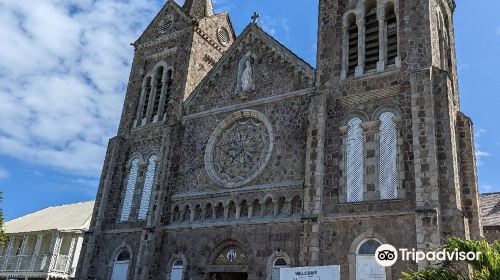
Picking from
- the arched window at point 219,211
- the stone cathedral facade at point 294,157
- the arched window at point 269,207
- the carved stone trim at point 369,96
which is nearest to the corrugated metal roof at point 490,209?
the stone cathedral facade at point 294,157

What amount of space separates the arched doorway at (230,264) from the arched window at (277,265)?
137 cm

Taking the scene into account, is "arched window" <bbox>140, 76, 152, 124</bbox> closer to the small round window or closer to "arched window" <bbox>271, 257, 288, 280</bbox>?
the small round window

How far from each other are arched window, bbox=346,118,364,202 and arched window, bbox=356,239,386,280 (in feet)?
5.58

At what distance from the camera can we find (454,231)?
15.6 m

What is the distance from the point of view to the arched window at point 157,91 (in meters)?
27.2

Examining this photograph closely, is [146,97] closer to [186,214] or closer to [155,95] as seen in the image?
[155,95]

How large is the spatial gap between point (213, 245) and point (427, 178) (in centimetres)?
906

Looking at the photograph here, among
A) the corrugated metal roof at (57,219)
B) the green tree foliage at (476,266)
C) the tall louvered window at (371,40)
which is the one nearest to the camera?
the green tree foliage at (476,266)

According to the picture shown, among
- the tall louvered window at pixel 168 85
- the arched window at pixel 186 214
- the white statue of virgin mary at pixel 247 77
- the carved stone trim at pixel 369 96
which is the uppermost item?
the tall louvered window at pixel 168 85

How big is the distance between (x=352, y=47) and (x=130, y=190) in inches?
510

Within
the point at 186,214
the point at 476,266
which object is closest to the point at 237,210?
the point at 186,214

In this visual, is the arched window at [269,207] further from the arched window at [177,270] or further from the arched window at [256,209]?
the arched window at [177,270]

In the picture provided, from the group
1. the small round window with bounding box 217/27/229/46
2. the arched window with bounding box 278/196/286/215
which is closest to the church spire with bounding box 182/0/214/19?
the small round window with bounding box 217/27/229/46

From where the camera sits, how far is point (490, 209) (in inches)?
1043
